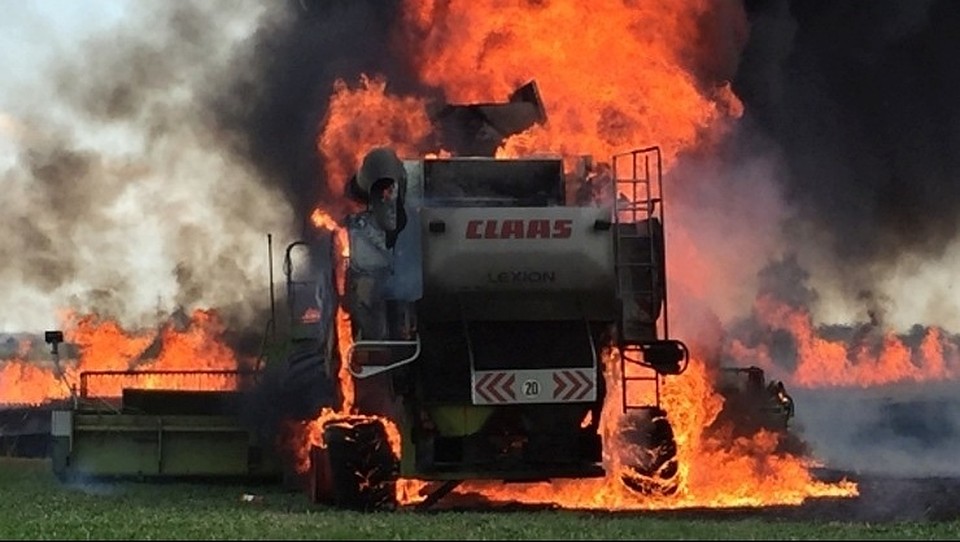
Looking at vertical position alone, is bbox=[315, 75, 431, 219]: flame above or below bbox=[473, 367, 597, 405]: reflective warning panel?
above

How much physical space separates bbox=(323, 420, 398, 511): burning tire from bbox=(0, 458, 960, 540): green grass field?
0.91ft

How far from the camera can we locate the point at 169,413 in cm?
1984

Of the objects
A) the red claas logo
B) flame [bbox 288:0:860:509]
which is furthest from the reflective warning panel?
flame [bbox 288:0:860:509]

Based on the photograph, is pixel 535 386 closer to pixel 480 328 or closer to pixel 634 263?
pixel 480 328

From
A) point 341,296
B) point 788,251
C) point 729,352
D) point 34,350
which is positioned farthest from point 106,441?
point 34,350

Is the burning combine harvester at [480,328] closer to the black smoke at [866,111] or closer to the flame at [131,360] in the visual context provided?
the black smoke at [866,111]

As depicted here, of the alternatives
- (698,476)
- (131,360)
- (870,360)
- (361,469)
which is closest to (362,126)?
(361,469)

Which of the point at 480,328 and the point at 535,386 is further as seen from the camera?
the point at 480,328

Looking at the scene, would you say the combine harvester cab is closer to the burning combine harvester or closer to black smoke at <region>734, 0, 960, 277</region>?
the burning combine harvester

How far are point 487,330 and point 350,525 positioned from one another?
345cm

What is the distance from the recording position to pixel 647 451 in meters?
15.0

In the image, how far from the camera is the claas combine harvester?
13.6 metres

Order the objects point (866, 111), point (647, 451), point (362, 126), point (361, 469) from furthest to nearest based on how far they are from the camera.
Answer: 1. point (866, 111)
2. point (362, 126)
3. point (647, 451)
4. point (361, 469)

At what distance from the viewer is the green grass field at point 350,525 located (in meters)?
9.87
